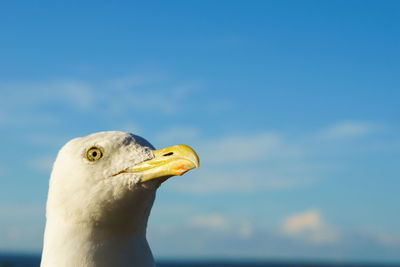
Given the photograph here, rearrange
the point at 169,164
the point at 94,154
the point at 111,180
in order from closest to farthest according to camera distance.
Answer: the point at 169,164 → the point at 111,180 → the point at 94,154

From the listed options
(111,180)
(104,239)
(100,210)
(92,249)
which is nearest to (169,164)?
(111,180)

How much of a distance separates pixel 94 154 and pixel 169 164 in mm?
807

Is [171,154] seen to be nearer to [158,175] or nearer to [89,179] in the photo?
[158,175]

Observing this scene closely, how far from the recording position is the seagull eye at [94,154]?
5.62 meters

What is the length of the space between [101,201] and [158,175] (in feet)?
1.93

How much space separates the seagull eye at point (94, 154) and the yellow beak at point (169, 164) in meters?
0.34

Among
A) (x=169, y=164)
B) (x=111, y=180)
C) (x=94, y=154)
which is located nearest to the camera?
(x=169, y=164)

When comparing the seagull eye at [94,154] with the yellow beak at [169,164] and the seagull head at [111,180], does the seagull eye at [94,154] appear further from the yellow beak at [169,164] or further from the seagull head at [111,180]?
the yellow beak at [169,164]

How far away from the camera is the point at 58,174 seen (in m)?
5.67

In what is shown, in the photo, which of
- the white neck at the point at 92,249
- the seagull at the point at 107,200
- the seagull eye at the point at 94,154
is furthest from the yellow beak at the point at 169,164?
the white neck at the point at 92,249

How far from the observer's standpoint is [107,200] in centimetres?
539

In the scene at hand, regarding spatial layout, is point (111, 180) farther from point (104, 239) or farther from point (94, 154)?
point (104, 239)

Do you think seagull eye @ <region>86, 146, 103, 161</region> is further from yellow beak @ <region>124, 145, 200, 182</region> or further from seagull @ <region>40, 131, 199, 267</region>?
yellow beak @ <region>124, 145, 200, 182</region>

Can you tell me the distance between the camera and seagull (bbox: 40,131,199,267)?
5.38 m
